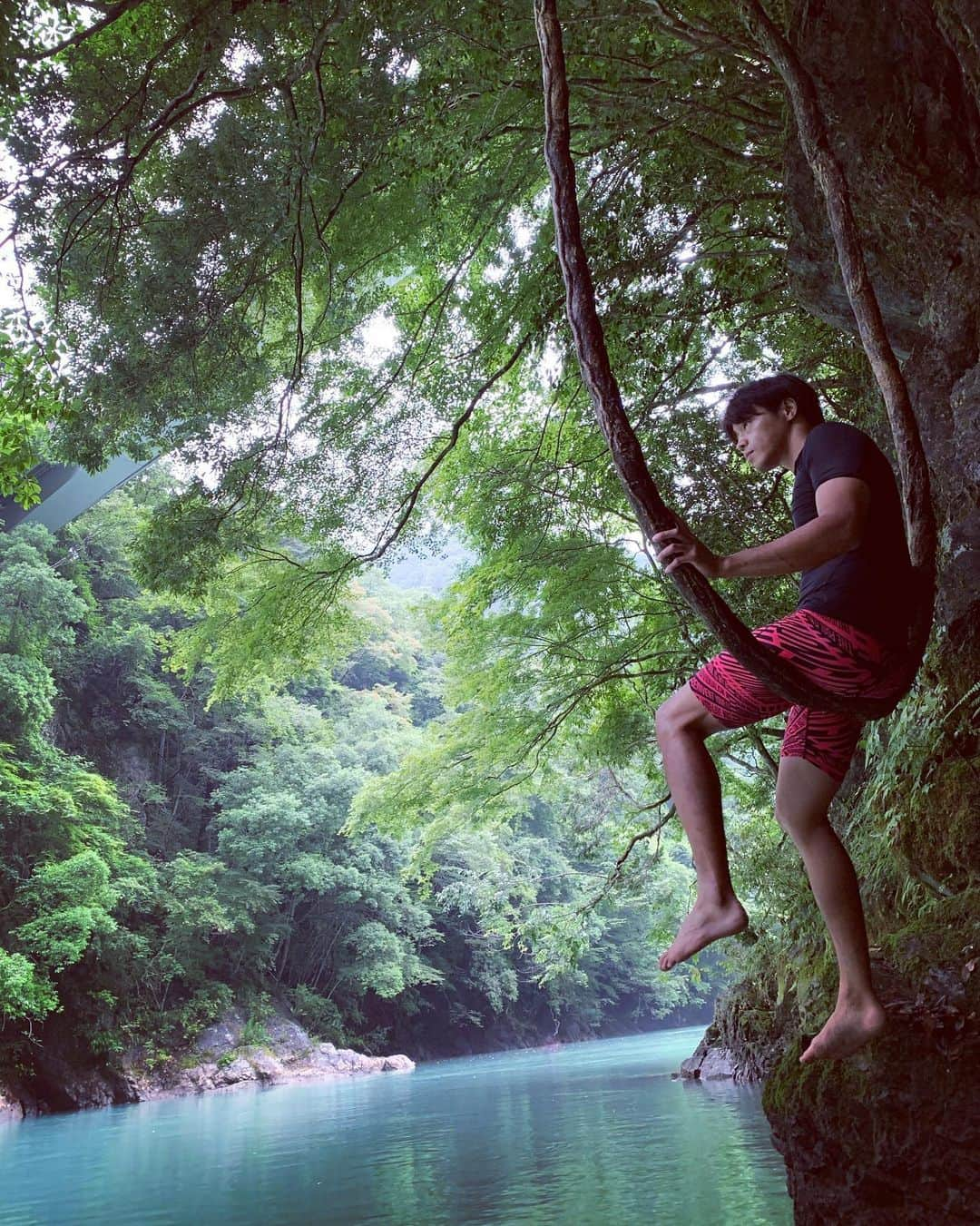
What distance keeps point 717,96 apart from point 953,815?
3.58 meters

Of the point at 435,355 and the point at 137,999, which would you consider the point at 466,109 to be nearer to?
the point at 435,355

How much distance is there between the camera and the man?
2305 millimetres

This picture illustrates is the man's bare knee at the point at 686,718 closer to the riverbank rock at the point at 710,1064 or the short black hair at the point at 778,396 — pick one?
the short black hair at the point at 778,396

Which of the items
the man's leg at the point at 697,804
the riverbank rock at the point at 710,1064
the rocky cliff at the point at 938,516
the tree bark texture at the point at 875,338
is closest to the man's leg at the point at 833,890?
the man's leg at the point at 697,804

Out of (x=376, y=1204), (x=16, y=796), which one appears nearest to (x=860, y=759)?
(x=376, y=1204)

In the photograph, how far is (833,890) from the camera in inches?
102

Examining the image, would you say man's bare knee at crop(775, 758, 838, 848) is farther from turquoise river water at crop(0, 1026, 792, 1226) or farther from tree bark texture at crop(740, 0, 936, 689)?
turquoise river water at crop(0, 1026, 792, 1226)

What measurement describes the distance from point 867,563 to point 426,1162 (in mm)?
7575

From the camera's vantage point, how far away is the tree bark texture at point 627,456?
6.79ft

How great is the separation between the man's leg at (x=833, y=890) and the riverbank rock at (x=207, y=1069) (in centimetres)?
1706

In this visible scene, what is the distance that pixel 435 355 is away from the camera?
24.6 ft

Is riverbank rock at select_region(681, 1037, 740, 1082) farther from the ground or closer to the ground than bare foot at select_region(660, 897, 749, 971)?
closer to the ground

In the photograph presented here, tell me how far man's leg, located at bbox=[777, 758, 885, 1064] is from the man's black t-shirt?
44 cm

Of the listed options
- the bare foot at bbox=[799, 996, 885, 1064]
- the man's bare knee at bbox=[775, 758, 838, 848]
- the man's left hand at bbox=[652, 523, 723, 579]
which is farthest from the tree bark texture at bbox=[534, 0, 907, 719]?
the bare foot at bbox=[799, 996, 885, 1064]
